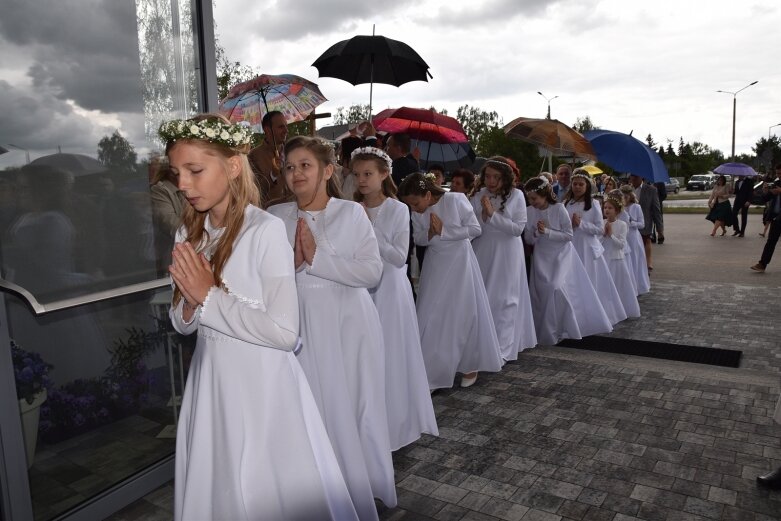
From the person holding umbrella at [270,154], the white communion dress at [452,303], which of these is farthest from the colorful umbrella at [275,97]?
the white communion dress at [452,303]

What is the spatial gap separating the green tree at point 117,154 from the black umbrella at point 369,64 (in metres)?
3.08

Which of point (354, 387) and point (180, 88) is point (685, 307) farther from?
point (180, 88)

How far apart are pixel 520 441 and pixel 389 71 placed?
4268 millimetres

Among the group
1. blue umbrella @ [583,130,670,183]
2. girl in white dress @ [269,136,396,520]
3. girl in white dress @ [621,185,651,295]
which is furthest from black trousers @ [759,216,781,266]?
girl in white dress @ [269,136,396,520]

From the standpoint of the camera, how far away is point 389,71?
22.2ft

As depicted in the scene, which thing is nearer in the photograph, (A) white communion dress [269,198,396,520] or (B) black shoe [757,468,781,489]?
(A) white communion dress [269,198,396,520]

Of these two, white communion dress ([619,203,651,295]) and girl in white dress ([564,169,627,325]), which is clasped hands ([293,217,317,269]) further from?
white communion dress ([619,203,651,295])

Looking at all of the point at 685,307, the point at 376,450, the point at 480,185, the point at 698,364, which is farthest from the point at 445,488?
the point at 685,307

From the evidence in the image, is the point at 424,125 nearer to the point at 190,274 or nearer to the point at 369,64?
the point at 369,64

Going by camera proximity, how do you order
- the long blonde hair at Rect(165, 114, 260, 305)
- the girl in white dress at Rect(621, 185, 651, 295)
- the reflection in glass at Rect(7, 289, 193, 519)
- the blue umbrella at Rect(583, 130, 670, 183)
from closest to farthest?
the long blonde hair at Rect(165, 114, 260, 305), the reflection in glass at Rect(7, 289, 193, 519), the blue umbrella at Rect(583, 130, 670, 183), the girl in white dress at Rect(621, 185, 651, 295)

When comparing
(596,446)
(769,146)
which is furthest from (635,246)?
(769,146)

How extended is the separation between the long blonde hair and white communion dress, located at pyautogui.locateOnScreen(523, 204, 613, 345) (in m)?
5.34

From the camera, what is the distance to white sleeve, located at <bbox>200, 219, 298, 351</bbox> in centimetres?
213

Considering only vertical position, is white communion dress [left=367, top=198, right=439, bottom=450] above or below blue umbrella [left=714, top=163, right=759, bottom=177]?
below
